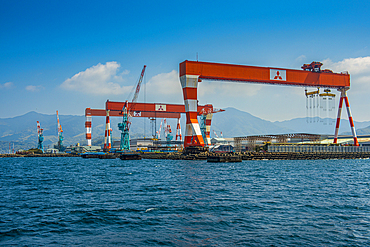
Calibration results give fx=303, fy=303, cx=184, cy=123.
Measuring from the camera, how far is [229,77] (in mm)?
84875

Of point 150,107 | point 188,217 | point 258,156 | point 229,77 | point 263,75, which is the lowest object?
point 258,156

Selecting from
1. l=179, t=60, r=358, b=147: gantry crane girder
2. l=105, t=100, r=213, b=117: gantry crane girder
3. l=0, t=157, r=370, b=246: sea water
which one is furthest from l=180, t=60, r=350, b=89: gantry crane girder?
l=0, t=157, r=370, b=246: sea water

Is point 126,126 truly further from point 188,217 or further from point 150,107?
point 188,217

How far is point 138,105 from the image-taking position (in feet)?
450

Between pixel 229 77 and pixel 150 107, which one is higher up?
pixel 229 77

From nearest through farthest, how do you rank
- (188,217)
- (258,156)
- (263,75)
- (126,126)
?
(188,217), (263,75), (258,156), (126,126)

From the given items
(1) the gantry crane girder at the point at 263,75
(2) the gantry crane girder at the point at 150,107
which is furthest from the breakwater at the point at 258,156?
(2) the gantry crane girder at the point at 150,107

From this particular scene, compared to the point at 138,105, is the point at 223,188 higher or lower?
lower

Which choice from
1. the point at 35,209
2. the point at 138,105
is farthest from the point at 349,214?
the point at 138,105

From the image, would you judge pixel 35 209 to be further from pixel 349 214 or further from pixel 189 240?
pixel 349 214

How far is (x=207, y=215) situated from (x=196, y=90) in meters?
65.2

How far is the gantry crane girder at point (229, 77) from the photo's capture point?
82.0 m

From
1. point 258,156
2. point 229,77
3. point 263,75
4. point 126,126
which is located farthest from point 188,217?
point 126,126

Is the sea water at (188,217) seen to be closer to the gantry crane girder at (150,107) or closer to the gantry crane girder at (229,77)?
the gantry crane girder at (229,77)
